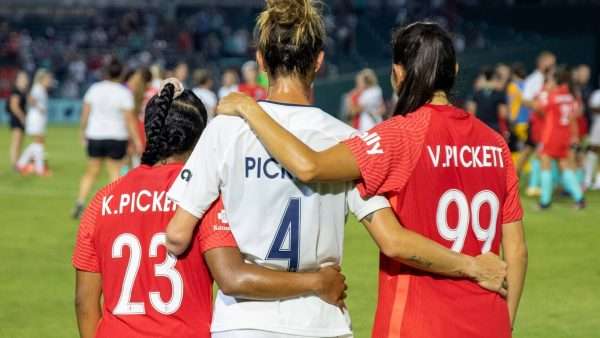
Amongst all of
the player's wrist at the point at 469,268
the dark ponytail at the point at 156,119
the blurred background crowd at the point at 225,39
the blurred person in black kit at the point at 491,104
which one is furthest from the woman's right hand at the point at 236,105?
the blurred background crowd at the point at 225,39

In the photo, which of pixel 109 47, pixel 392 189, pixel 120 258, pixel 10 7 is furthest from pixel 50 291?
pixel 10 7

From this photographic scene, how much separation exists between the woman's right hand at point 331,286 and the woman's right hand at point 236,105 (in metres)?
0.67

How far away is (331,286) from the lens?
410 cm

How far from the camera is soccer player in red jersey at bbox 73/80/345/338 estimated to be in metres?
4.16

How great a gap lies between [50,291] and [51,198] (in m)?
7.25

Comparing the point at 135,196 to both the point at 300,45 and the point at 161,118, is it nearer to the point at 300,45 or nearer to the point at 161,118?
the point at 161,118

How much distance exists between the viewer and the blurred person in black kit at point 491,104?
19406 millimetres

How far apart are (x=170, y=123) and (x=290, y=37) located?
2.47 feet

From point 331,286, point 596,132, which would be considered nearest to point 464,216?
point 331,286

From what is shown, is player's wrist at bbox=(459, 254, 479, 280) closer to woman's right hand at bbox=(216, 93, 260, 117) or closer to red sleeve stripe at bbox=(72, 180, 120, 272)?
woman's right hand at bbox=(216, 93, 260, 117)

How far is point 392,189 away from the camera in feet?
13.4

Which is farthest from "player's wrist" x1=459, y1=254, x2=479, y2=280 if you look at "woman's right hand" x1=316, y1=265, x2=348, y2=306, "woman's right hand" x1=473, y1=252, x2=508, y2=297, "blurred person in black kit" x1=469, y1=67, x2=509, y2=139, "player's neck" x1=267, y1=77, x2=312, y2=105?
"blurred person in black kit" x1=469, y1=67, x2=509, y2=139

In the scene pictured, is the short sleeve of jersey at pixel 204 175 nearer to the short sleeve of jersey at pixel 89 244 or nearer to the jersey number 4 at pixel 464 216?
the short sleeve of jersey at pixel 89 244

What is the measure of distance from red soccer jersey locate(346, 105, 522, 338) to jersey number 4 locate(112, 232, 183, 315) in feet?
2.63
